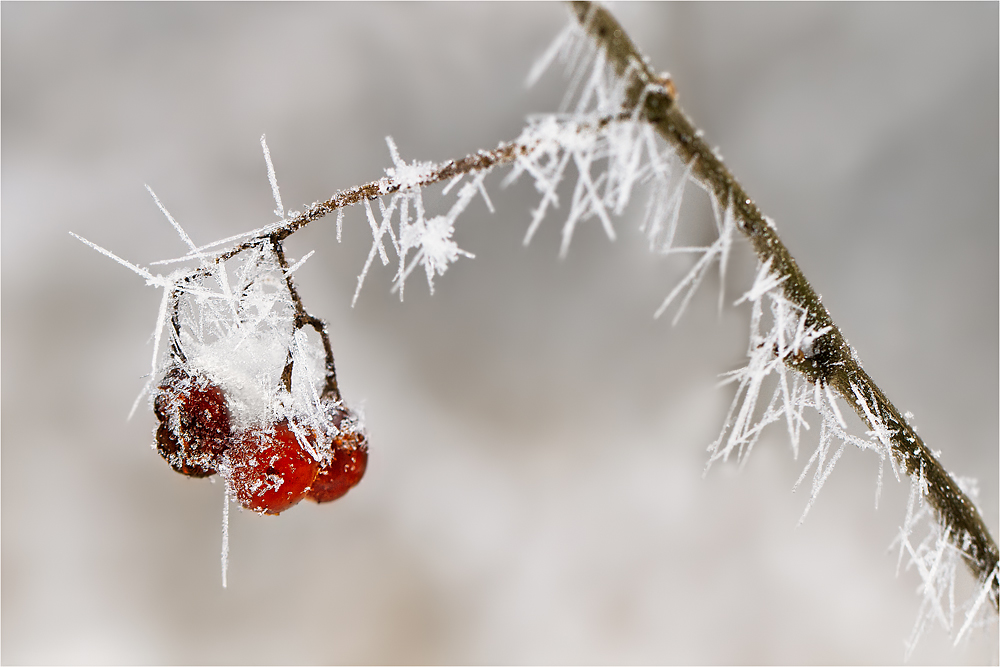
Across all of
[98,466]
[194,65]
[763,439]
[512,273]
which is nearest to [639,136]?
[512,273]

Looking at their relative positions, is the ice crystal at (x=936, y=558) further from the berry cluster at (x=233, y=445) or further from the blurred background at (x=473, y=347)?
the blurred background at (x=473, y=347)

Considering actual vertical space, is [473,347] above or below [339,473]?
above

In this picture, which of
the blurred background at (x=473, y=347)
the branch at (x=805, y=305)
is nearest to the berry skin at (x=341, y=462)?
the branch at (x=805, y=305)

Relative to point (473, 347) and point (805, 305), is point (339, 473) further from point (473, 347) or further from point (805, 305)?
point (473, 347)

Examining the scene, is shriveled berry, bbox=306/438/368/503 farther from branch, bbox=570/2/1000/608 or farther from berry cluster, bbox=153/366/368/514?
branch, bbox=570/2/1000/608

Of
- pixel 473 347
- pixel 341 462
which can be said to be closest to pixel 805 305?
pixel 341 462

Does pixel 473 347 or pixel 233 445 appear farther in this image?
pixel 473 347

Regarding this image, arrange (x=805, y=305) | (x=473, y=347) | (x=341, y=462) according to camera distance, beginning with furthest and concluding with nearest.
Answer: (x=473, y=347) → (x=341, y=462) → (x=805, y=305)

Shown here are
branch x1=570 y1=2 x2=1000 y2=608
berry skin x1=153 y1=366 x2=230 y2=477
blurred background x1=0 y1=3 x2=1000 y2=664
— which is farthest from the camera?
blurred background x1=0 y1=3 x2=1000 y2=664

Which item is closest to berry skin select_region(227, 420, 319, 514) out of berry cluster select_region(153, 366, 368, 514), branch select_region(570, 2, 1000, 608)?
berry cluster select_region(153, 366, 368, 514)
